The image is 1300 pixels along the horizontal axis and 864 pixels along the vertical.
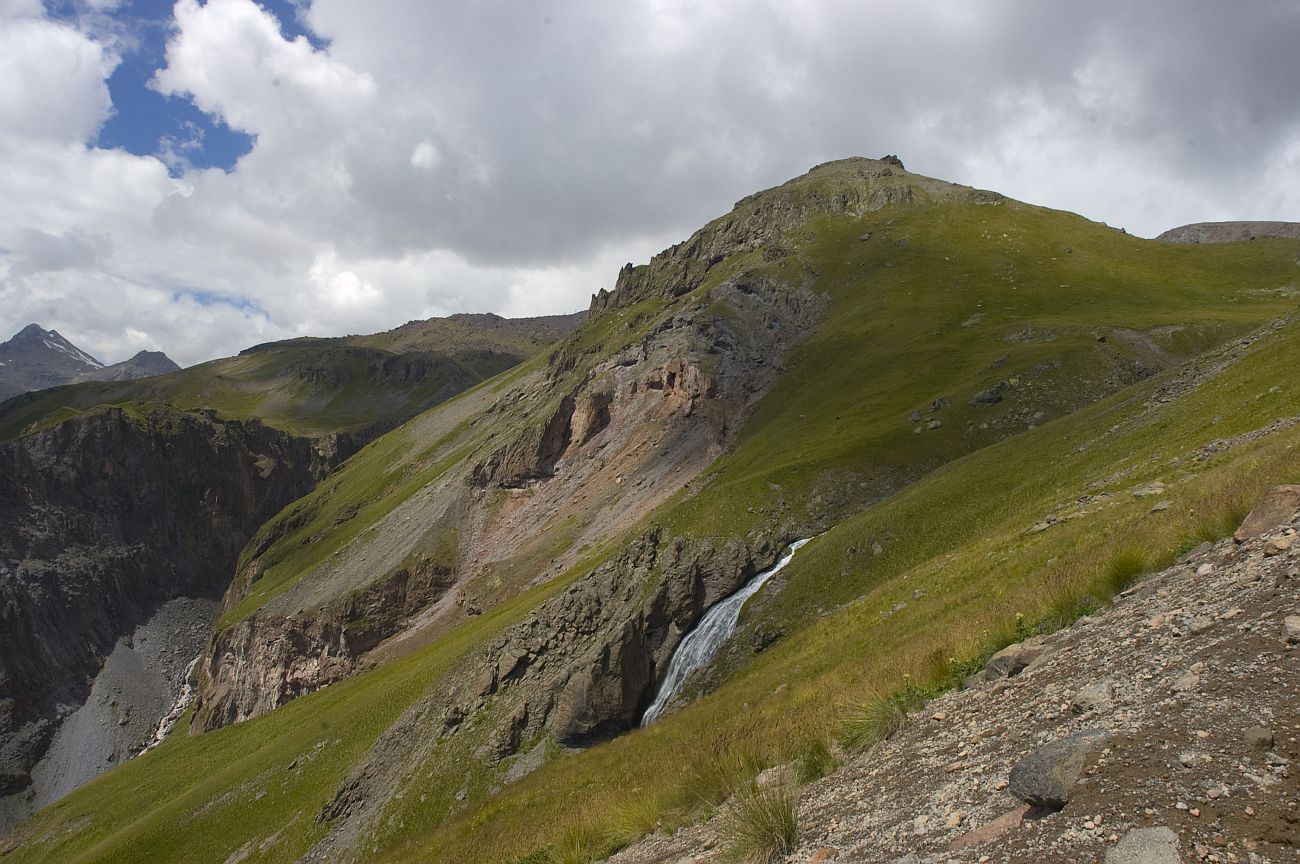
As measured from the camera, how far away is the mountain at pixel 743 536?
56.6 feet

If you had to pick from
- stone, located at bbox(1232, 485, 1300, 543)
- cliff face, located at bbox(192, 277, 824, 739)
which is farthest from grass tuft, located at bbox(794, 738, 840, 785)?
cliff face, located at bbox(192, 277, 824, 739)

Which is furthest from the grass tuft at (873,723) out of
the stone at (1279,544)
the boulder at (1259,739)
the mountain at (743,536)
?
the boulder at (1259,739)

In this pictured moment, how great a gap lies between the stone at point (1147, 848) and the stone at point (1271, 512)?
23.9 feet

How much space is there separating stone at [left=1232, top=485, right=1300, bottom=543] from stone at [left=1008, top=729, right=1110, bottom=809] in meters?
6.00

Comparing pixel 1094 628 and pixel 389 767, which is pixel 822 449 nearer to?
pixel 389 767

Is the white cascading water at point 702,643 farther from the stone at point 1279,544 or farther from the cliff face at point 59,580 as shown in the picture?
the cliff face at point 59,580

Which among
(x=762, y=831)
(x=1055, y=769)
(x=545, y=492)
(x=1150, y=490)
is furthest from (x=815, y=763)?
(x=545, y=492)

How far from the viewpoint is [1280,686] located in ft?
19.7

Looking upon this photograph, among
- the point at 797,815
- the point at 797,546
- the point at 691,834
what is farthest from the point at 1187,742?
the point at 797,546

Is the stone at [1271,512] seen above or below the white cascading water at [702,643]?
above

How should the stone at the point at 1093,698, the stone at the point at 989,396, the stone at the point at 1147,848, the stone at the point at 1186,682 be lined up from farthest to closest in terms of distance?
the stone at the point at 989,396, the stone at the point at 1093,698, the stone at the point at 1186,682, the stone at the point at 1147,848

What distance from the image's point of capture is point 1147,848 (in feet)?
16.1

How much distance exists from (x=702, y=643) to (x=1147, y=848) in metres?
29.4

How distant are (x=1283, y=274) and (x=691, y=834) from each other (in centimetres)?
11321
